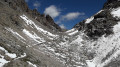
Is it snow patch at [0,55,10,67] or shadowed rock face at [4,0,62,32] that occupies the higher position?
shadowed rock face at [4,0,62,32]

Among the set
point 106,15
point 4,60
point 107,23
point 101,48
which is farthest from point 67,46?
point 4,60

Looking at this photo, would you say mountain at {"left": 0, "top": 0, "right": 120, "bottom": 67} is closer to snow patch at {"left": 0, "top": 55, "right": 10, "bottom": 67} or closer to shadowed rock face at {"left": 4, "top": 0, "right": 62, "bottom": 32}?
snow patch at {"left": 0, "top": 55, "right": 10, "bottom": 67}

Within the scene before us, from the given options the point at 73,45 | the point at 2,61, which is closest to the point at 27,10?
the point at 73,45

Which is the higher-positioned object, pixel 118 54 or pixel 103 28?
pixel 103 28

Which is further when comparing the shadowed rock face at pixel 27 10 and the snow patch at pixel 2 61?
the shadowed rock face at pixel 27 10

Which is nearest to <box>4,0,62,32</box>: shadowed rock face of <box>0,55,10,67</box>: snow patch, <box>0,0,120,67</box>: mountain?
<box>0,0,120,67</box>: mountain

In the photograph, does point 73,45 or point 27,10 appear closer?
point 73,45

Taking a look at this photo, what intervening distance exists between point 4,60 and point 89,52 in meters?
28.8

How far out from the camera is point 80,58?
3478 centimetres

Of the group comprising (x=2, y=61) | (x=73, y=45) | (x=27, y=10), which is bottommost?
(x=2, y=61)

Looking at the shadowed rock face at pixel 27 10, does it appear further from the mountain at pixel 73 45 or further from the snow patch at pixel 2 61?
the snow patch at pixel 2 61

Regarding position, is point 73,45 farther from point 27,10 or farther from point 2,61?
point 27,10

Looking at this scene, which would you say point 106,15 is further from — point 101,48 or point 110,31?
point 101,48

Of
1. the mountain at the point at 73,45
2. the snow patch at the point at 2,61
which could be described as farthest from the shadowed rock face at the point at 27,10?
the snow patch at the point at 2,61
